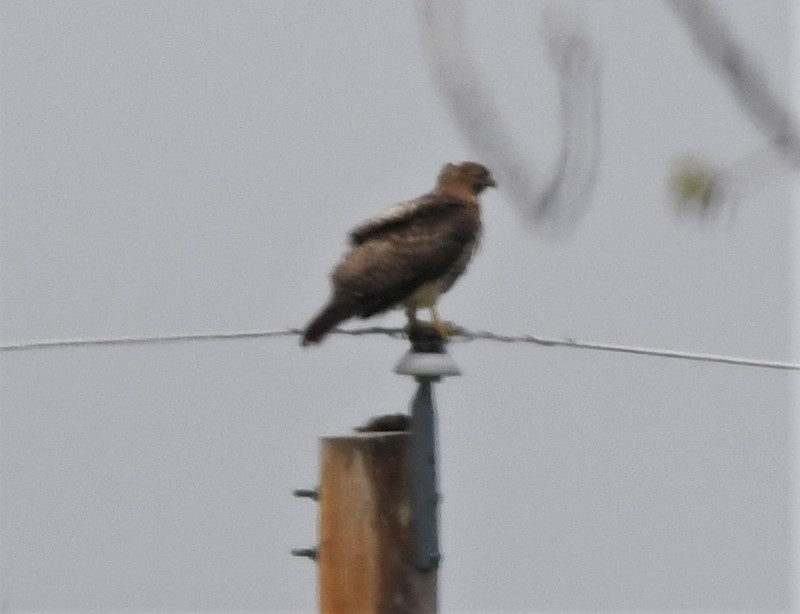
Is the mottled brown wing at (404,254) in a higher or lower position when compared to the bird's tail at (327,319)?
higher

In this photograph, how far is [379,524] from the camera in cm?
436

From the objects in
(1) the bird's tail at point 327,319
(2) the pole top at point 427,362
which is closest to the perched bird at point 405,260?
(1) the bird's tail at point 327,319

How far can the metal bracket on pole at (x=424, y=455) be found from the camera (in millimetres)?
4375

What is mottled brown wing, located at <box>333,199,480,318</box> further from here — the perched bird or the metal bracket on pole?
the metal bracket on pole

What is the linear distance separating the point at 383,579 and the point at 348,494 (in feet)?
0.82

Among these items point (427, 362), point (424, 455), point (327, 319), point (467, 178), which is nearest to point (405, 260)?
point (327, 319)

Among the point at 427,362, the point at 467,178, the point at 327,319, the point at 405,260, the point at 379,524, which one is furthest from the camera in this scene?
the point at 467,178

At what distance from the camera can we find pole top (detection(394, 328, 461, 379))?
4.62 meters

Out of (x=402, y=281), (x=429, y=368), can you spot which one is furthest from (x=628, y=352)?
(x=402, y=281)

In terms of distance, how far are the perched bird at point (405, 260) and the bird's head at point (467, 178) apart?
0.90ft

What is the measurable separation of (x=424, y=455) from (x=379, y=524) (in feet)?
0.75

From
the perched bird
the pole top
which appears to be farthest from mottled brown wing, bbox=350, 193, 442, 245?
the pole top

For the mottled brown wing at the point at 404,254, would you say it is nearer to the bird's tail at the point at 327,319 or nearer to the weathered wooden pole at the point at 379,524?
the bird's tail at the point at 327,319

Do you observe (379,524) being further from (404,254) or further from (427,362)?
(404,254)
